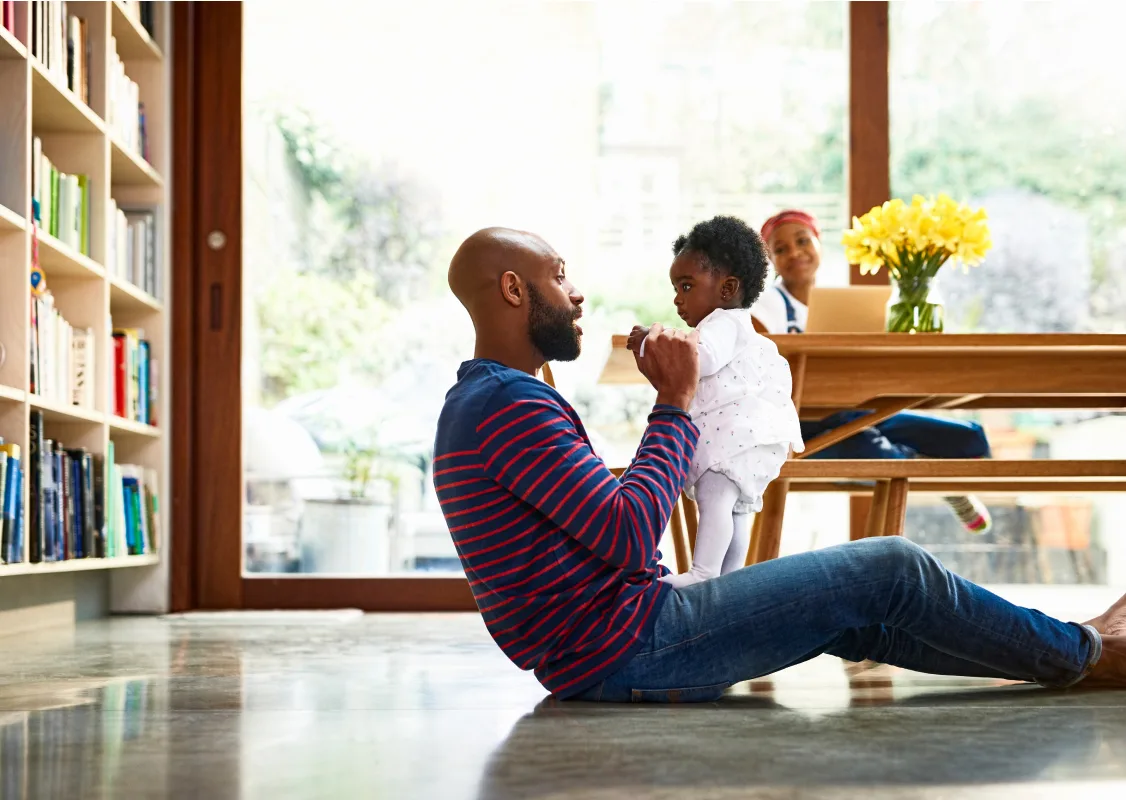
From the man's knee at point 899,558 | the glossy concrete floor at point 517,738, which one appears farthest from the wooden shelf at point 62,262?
the man's knee at point 899,558

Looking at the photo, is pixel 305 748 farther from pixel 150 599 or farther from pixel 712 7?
pixel 712 7

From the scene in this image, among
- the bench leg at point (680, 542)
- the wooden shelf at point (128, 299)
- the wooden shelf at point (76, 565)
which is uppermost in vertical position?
the wooden shelf at point (128, 299)

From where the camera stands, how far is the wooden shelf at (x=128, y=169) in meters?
3.70

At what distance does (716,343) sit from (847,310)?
0.80 meters

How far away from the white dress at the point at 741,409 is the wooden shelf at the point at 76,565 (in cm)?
172

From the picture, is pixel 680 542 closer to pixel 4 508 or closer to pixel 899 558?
pixel 899 558

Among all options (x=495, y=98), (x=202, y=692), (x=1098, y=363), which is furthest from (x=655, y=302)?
(x=202, y=692)

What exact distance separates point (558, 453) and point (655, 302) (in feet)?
9.28

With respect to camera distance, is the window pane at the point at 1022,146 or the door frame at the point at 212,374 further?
the window pane at the point at 1022,146

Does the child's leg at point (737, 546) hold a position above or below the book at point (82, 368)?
Answer: below

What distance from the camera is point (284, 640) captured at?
2.96 meters

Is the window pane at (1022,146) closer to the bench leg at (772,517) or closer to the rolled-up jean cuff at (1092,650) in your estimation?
the bench leg at (772,517)

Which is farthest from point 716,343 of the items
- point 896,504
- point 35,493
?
point 35,493

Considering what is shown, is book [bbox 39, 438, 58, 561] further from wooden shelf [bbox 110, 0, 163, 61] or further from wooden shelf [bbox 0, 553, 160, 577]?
wooden shelf [bbox 110, 0, 163, 61]
